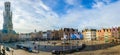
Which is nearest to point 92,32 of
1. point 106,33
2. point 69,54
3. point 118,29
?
point 106,33

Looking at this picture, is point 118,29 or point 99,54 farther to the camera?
point 118,29

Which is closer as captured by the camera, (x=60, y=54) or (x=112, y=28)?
(x=60, y=54)

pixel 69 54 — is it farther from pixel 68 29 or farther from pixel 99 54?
pixel 68 29

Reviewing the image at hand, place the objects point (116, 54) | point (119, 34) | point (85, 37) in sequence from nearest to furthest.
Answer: point (116, 54), point (119, 34), point (85, 37)

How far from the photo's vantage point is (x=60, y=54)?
→ 238ft

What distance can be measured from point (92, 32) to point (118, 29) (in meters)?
29.0

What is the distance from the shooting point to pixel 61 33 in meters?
196

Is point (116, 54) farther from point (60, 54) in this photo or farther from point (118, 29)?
point (118, 29)

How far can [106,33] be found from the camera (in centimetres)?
14750

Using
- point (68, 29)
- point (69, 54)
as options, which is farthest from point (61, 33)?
point (69, 54)

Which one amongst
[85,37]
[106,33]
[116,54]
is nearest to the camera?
[116,54]

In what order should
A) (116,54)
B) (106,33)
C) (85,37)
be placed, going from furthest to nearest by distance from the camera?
(85,37) → (106,33) → (116,54)

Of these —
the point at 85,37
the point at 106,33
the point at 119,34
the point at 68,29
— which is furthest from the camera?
the point at 68,29

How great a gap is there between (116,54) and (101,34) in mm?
83566
